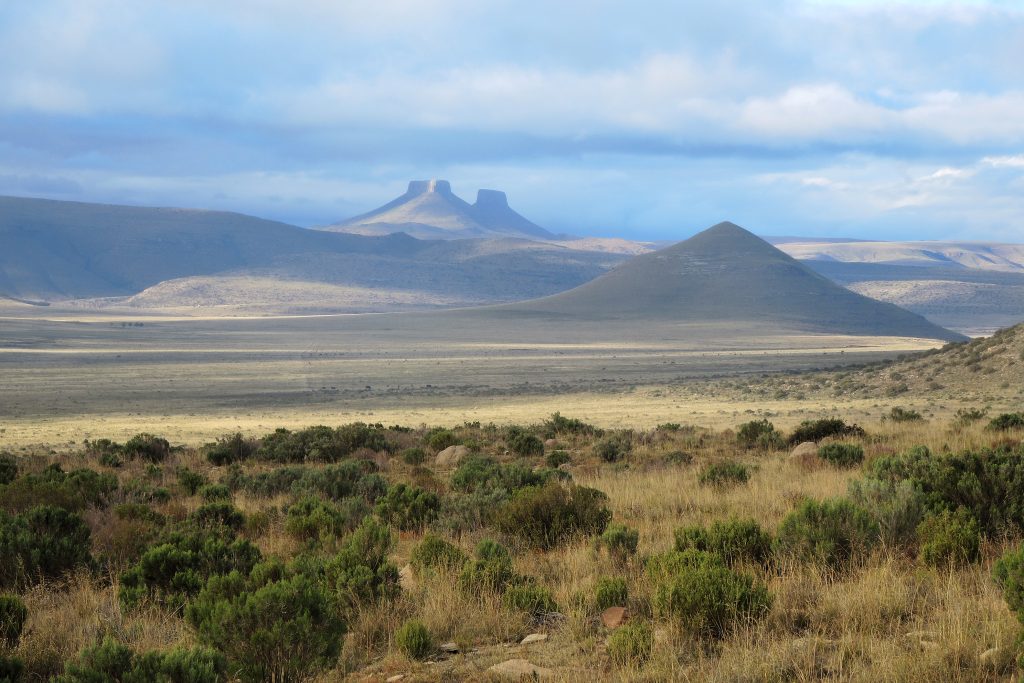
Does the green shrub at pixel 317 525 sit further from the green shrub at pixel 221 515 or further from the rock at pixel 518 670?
the rock at pixel 518 670

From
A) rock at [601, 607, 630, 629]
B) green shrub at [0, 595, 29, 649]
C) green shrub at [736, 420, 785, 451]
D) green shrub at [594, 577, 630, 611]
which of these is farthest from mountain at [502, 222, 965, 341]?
green shrub at [0, 595, 29, 649]

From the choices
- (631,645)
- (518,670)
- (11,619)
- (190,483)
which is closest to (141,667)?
(11,619)

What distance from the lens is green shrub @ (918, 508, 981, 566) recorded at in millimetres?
5863

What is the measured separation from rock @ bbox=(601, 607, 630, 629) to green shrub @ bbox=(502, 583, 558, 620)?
0.38 metres

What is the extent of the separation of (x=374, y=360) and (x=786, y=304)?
237 ft

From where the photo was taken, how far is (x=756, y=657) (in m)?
4.30

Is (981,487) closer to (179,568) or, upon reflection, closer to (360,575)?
(360,575)

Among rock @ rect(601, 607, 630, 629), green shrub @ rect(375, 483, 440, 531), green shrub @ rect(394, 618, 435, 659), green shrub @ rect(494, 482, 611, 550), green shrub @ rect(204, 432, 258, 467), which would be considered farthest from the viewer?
green shrub @ rect(204, 432, 258, 467)

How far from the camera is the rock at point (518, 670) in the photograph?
439cm

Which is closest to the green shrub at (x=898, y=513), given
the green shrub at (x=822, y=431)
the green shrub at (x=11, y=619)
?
the green shrub at (x=11, y=619)

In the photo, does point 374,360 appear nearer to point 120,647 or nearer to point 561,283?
point 120,647

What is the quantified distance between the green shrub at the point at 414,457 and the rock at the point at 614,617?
11811 mm

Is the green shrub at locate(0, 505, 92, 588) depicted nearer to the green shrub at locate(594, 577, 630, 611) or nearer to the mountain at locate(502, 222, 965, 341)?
the green shrub at locate(594, 577, 630, 611)

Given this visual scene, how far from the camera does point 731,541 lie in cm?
651
